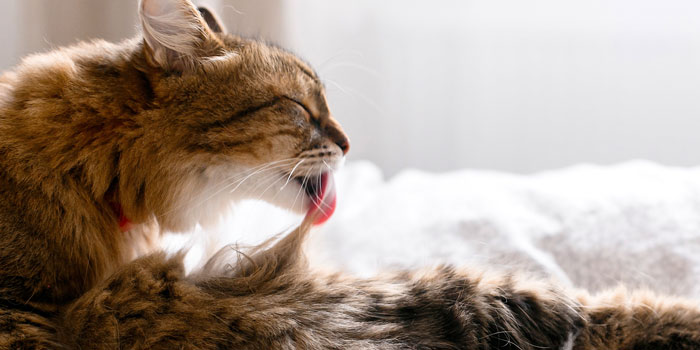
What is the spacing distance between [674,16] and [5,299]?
2056 mm

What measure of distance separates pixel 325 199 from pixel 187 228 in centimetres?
24

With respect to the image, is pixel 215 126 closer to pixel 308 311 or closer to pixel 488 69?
pixel 308 311

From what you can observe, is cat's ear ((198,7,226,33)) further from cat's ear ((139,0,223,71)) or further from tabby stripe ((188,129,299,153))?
tabby stripe ((188,129,299,153))

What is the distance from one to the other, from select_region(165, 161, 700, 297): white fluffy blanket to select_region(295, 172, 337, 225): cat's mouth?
4 cm

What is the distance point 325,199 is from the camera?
3.63 feet

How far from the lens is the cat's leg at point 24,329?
0.76 meters

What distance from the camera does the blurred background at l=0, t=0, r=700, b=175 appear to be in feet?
6.81

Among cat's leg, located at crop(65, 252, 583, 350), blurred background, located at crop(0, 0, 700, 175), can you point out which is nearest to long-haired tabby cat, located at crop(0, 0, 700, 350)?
cat's leg, located at crop(65, 252, 583, 350)

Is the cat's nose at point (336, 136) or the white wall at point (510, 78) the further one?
the white wall at point (510, 78)

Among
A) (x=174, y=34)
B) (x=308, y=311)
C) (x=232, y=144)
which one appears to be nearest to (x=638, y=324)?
(x=308, y=311)

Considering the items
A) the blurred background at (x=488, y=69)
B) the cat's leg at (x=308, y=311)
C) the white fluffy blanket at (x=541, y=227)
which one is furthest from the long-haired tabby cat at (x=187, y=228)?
the blurred background at (x=488, y=69)

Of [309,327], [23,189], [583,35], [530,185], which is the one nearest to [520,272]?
[309,327]

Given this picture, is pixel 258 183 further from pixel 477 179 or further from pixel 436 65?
pixel 436 65

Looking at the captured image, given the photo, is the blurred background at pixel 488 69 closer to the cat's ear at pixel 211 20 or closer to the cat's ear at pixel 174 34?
the cat's ear at pixel 211 20
